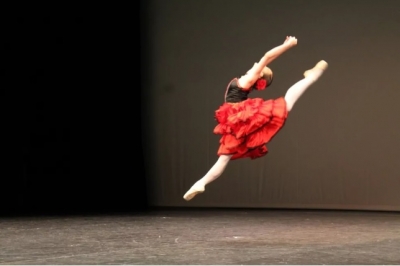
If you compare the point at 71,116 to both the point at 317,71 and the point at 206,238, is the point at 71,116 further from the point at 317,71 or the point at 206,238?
the point at 317,71

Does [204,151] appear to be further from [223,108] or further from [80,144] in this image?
[223,108]

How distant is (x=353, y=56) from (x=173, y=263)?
3740 mm

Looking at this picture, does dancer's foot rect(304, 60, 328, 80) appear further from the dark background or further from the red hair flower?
the dark background

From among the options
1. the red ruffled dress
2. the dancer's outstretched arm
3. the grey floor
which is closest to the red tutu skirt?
the red ruffled dress

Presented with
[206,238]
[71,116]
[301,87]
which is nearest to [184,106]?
[71,116]

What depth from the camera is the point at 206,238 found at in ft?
18.3

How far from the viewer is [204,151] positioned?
7992 mm

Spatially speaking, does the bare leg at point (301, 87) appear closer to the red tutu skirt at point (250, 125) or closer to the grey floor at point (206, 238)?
the red tutu skirt at point (250, 125)

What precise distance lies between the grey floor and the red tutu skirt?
0.70 m

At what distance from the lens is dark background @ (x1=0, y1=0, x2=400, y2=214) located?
24.4ft

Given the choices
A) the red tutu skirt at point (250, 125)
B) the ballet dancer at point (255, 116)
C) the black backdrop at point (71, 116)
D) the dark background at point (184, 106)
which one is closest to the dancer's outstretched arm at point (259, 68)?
the ballet dancer at point (255, 116)

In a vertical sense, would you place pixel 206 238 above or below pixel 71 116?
below

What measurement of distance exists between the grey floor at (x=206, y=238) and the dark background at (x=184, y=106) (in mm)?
461

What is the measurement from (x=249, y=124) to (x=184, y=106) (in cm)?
390
